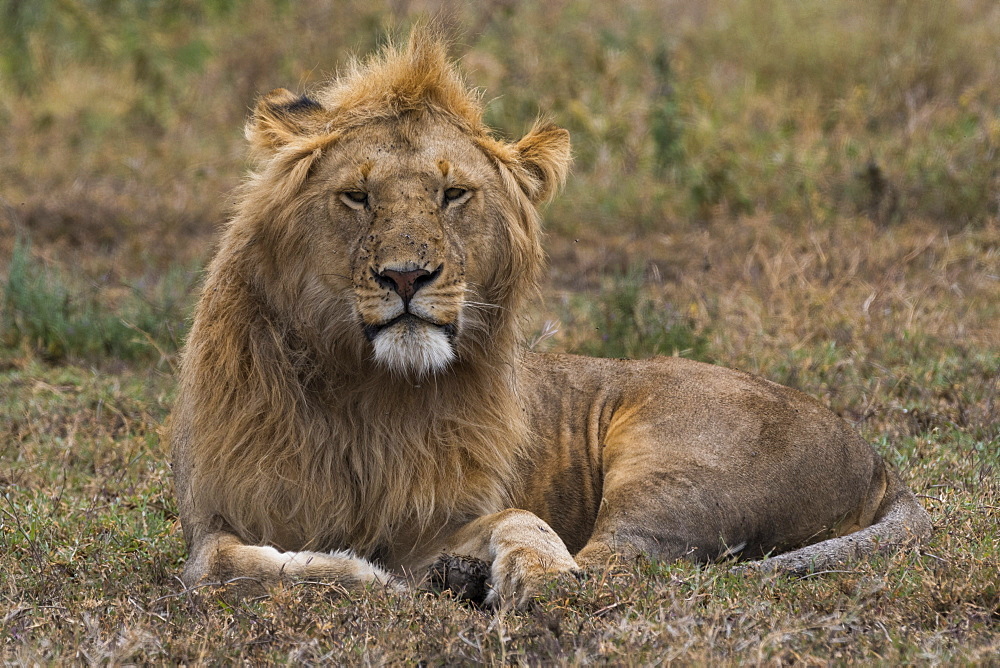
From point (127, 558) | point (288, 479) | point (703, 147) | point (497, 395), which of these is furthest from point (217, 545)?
point (703, 147)

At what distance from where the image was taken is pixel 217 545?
365cm

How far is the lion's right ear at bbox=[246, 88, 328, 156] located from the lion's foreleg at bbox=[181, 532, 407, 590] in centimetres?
118

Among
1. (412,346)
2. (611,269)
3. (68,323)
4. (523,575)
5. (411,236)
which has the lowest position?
(68,323)

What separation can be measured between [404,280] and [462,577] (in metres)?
0.82

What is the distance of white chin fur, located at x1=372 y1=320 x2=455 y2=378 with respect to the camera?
348 cm

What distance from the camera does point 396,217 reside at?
3.57 m

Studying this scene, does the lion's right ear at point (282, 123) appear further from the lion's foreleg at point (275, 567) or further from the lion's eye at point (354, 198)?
the lion's foreleg at point (275, 567)

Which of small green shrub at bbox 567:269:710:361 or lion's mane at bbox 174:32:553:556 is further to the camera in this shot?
small green shrub at bbox 567:269:710:361

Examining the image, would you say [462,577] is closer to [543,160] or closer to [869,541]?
[869,541]

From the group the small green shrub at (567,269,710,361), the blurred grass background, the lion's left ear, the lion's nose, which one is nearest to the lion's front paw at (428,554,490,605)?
the lion's nose

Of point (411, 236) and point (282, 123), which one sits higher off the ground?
point (282, 123)

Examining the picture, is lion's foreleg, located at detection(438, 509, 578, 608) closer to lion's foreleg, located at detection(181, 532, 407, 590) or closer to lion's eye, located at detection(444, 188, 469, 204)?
lion's foreleg, located at detection(181, 532, 407, 590)

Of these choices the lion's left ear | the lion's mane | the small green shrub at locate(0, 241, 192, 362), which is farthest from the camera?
the small green shrub at locate(0, 241, 192, 362)

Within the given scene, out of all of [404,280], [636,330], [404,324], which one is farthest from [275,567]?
[636,330]
